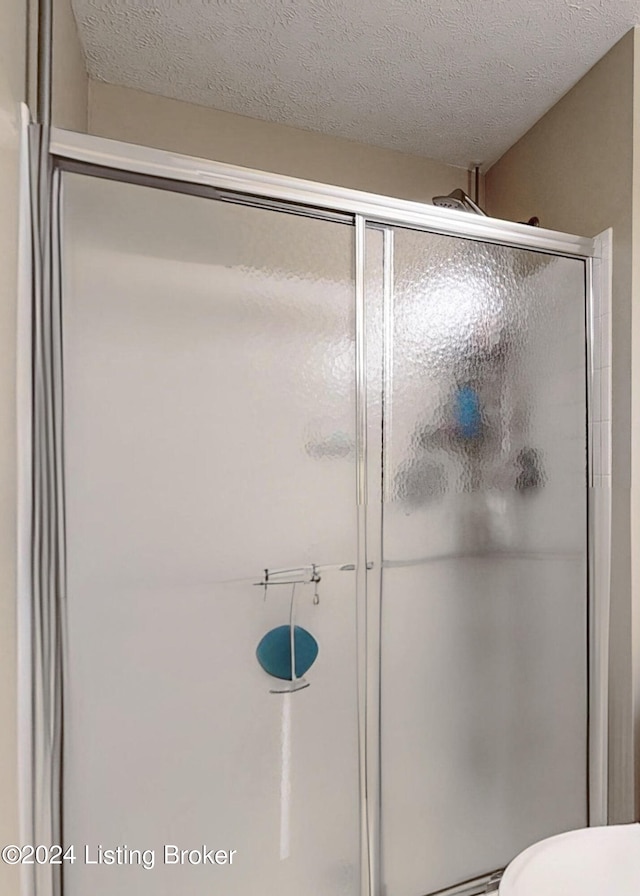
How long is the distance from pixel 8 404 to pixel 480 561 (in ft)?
3.70

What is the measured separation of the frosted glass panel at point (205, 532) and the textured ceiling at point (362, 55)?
0.63m

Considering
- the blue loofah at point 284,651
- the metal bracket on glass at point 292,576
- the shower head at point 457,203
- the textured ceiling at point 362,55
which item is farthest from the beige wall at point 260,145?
the blue loofah at point 284,651

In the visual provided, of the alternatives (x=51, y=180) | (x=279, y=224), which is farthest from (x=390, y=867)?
(x=51, y=180)

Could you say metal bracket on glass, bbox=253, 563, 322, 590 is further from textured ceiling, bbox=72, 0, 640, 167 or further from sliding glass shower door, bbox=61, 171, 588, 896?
textured ceiling, bbox=72, 0, 640, 167

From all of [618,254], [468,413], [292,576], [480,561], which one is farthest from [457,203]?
[292,576]

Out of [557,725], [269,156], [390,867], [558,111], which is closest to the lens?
[390,867]

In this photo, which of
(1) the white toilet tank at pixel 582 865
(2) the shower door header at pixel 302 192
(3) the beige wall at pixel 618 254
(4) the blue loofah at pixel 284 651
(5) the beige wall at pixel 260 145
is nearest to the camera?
(1) the white toilet tank at pixel 582 865

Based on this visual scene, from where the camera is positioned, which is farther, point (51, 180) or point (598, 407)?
point (598, 407)

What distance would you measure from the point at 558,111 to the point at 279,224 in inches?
44.1

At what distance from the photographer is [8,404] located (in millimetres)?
962

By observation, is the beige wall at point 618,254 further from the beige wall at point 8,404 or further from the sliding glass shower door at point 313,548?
the beige wall at point 8,404

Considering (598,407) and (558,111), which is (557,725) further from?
(558,111)

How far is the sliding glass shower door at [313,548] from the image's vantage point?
3.65 ft

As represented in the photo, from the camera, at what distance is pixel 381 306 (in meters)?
1.32
